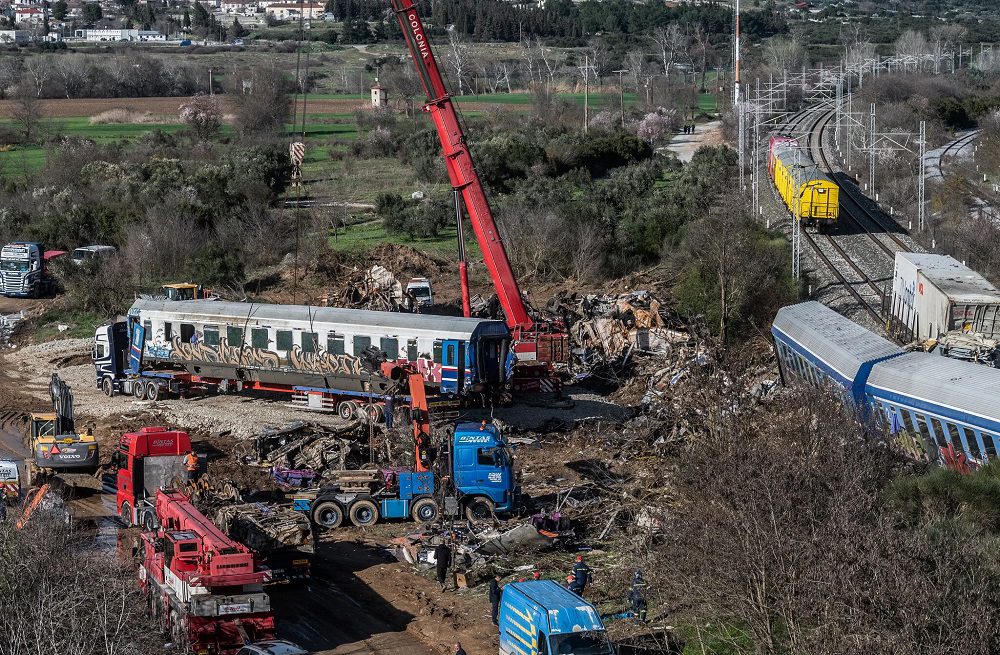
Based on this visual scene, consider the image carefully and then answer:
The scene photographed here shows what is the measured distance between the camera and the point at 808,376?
99.8 ft

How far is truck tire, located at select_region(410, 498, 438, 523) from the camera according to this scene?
87.3 feet

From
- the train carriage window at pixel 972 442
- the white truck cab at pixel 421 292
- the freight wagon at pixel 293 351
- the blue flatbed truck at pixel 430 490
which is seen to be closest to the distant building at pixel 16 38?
the white truck cab at pixel 421 292

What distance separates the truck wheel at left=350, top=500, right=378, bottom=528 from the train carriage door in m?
7.67

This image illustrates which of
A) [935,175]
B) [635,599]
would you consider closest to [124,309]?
[635,599]

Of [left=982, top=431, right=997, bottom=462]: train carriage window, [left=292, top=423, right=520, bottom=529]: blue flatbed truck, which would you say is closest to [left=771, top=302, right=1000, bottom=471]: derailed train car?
[left=982, top=431, right=997, bottom=462]: train carriage window

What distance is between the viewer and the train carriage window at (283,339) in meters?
36.2

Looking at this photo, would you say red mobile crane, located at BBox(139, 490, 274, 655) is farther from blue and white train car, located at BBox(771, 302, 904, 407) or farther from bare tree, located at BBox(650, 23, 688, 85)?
bare tree, located at BBox(650, 23, 688, 85)

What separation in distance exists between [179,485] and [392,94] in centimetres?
9816

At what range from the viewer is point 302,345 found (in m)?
36.0

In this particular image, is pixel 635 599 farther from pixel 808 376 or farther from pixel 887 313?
pixel 887 313

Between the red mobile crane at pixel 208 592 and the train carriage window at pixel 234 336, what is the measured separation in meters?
15.8

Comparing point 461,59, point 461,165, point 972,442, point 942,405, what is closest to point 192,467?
point 461,165

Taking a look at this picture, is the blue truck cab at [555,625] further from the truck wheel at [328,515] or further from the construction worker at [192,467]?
the construction worker at [192,467]

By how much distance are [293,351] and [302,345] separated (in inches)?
13.3
